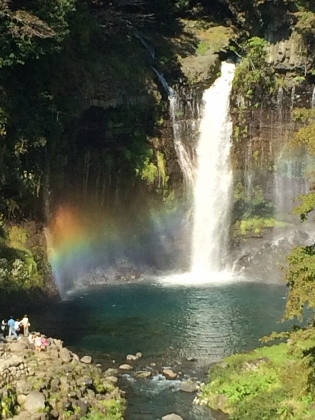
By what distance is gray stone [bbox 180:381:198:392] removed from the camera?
61.6 ft

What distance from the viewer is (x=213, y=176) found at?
3816 cm

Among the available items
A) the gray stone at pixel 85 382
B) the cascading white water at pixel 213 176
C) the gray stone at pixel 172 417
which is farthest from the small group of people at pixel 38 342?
the cascading white water at pixel 213 176

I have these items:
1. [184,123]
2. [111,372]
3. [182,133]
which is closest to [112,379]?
[111,372]

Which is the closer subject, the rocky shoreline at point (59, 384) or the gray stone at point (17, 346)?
the rocky shoreline at point (59, 384)

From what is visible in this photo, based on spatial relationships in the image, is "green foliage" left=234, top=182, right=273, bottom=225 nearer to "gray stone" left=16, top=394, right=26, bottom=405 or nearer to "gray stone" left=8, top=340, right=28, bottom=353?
"gray stone" left=8, top=340, right=28, bottom=353

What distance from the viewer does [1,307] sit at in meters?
25.7

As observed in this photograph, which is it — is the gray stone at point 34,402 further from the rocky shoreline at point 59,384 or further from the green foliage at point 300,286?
the green foliage at point 300,286

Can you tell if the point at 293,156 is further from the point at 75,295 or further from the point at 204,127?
the point at 75,295

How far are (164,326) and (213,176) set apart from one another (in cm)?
1494

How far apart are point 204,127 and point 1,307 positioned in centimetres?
1783

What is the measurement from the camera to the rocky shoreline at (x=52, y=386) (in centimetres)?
1602

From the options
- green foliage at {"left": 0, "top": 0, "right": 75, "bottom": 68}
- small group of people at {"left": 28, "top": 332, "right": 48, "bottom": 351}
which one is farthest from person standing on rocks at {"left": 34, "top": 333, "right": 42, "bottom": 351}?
green foliage at {"left": 0, "top": 0, "right": 75, "bottom": 68}

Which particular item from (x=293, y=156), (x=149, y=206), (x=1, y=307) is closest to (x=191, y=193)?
(x=149, y=206)

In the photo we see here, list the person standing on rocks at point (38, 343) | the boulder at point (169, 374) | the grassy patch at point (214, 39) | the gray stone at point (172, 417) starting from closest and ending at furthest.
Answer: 1. the gray stone at point (172, 417)
2. the person standing on rocks at point (38, 343)
3. the boulder at point (169, 374)
4. the grassy patch at point (214, 39)
